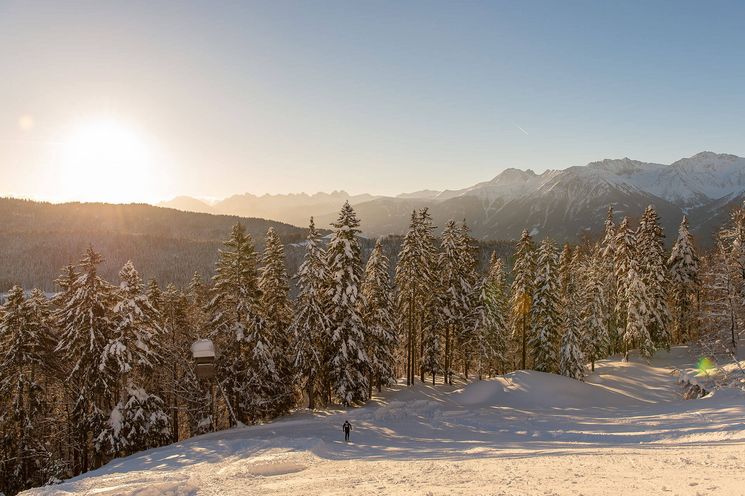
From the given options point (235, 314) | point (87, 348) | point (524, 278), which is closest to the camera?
point (87, 348)

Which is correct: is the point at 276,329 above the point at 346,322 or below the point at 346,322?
below

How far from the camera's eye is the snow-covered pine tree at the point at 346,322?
3616 cm

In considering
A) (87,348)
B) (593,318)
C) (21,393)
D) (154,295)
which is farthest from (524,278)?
(21,393)

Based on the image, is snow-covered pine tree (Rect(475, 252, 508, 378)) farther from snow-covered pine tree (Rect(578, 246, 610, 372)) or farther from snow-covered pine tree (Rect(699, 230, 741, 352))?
snow-covered pine tree (Rect(699, 230, 741, 352))

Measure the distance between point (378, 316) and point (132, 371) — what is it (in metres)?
19.4

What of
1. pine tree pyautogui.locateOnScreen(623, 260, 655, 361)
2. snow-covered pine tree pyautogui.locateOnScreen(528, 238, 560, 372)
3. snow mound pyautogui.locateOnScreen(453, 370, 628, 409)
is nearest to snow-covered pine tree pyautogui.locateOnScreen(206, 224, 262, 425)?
snow mound pyautogui.locateOnScreen(453, 370, 628, 409)

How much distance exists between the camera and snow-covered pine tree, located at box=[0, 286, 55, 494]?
3070 centimetres

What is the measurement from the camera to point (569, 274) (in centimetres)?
5978

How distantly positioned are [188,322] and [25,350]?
12106 mm

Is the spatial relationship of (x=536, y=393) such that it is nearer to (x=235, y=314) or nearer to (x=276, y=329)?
(x=276, y=329)

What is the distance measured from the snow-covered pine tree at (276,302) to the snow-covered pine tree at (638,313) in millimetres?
34549

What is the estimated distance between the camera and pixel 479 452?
67.2ft

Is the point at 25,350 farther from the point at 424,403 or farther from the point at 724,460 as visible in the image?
the point at 724,460

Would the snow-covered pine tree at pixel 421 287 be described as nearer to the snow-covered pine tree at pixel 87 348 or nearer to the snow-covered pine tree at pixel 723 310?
the snow-covered pine tree at pixel 723 310
